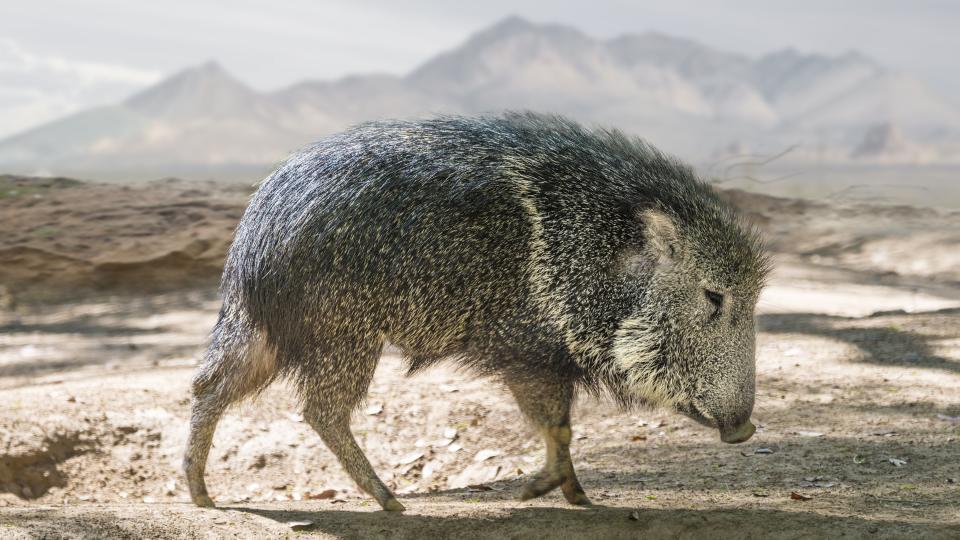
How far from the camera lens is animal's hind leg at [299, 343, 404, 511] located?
3.92 m

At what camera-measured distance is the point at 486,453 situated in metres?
5.45

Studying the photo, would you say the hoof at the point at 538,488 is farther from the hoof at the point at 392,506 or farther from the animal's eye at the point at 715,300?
the animal's eye at the point at 715,300

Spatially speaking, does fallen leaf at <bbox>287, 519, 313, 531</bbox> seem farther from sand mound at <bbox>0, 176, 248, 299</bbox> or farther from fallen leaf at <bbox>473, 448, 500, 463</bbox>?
sand mound at <bbox>0, 176, 248, 299</bbox>

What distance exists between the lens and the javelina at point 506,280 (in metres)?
3.84

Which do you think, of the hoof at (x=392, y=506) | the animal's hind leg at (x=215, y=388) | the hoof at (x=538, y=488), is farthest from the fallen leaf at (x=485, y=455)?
the animal's hind leg at (x=215, y=388)

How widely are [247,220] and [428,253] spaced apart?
2.79 ft

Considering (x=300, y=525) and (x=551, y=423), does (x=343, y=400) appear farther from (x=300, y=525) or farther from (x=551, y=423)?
(x=551, y=423)

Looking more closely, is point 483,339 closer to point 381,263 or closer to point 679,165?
point 381,263

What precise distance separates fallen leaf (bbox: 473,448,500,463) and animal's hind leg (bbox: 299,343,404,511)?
4.51 feet

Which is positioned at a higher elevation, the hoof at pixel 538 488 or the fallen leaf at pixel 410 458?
the hoof at pixel 538 488

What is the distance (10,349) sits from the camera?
803 centimetres

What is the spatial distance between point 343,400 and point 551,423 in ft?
2.86

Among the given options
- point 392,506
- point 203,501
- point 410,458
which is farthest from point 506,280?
point 410,458

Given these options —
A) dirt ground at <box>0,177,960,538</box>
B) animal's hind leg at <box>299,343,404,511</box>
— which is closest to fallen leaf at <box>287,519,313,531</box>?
dirt ground at <box>0,177,960,538</box>
